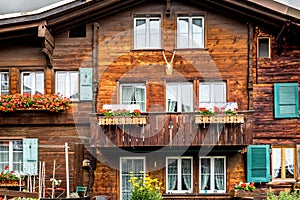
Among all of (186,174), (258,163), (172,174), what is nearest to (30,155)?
(172,174)

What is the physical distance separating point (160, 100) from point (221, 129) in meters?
2.51

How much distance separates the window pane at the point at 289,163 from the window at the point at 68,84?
290 inches

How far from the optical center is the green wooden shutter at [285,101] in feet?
70.5

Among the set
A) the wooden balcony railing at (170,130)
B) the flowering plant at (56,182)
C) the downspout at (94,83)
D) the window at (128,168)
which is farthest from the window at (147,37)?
the flowering plant at (56,182)

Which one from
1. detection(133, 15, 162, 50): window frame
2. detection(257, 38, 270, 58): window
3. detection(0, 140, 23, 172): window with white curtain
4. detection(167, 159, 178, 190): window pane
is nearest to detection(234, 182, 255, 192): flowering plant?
detection(167, 159, 178, 190): window pane

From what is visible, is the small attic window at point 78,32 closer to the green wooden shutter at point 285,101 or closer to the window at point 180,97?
the window at point 180,97

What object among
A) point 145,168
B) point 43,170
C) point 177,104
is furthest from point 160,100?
point 43,170

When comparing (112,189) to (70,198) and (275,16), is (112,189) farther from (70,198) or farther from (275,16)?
(275,16)

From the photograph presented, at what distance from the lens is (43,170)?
20641 mm

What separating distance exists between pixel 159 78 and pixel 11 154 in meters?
5.60

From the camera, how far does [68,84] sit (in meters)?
21.9

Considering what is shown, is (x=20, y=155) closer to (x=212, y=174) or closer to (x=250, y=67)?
(x=212, y=174)

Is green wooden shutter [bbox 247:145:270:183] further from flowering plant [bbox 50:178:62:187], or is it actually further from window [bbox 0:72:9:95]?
window [bbox 0:72:9:95]

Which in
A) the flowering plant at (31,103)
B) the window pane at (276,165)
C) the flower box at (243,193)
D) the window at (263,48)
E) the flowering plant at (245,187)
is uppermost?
the window at (263,48)
